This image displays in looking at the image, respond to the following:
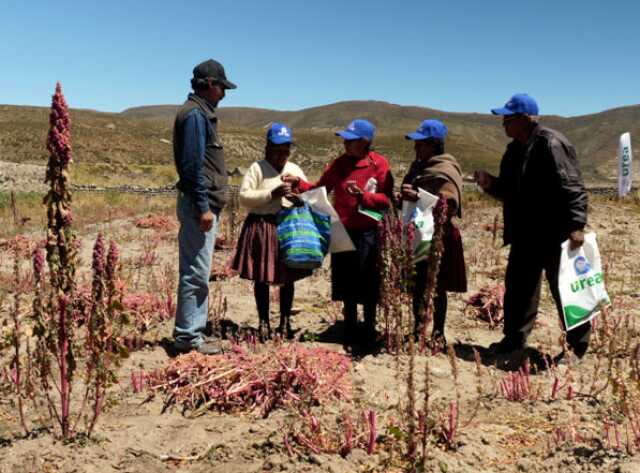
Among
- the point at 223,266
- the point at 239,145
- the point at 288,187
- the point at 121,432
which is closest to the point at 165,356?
the point at 121,432

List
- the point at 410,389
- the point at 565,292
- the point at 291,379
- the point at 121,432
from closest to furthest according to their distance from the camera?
the point at 410,389, the point at 121,432, the point at 291,379, the point at 565,292

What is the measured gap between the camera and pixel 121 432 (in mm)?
2793

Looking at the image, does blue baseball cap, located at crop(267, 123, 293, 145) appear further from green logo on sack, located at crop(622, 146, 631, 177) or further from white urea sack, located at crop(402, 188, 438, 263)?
green logo on sack, located at crop(622, 146, 631, 177)

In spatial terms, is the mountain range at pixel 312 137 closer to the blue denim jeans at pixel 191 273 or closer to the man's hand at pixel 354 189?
the man's hand at pixel 354 189

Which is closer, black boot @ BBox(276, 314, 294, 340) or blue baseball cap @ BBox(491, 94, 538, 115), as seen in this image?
blue baseball cap @ BBox(491, 94, 538, 115)

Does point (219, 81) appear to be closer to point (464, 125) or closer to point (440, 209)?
point (440, 209)

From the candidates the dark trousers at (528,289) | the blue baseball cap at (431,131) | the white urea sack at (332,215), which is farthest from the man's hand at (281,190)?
the dark trousers at (528,289)

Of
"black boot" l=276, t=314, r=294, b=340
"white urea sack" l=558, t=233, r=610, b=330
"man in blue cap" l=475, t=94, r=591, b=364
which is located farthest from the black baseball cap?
"white urea sack" l=558, t=233, r=610, b=330

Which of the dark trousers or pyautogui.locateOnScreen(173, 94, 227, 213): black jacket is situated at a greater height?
pyautogui.locateOnScreen(173, 94, 227, 213): black jacket

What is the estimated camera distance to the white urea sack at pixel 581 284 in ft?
12.1

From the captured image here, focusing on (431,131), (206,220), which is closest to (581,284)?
(431,131)

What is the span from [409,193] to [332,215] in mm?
586

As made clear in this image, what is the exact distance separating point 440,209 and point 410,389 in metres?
0.83

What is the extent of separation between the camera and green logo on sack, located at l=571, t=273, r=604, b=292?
371 cm
